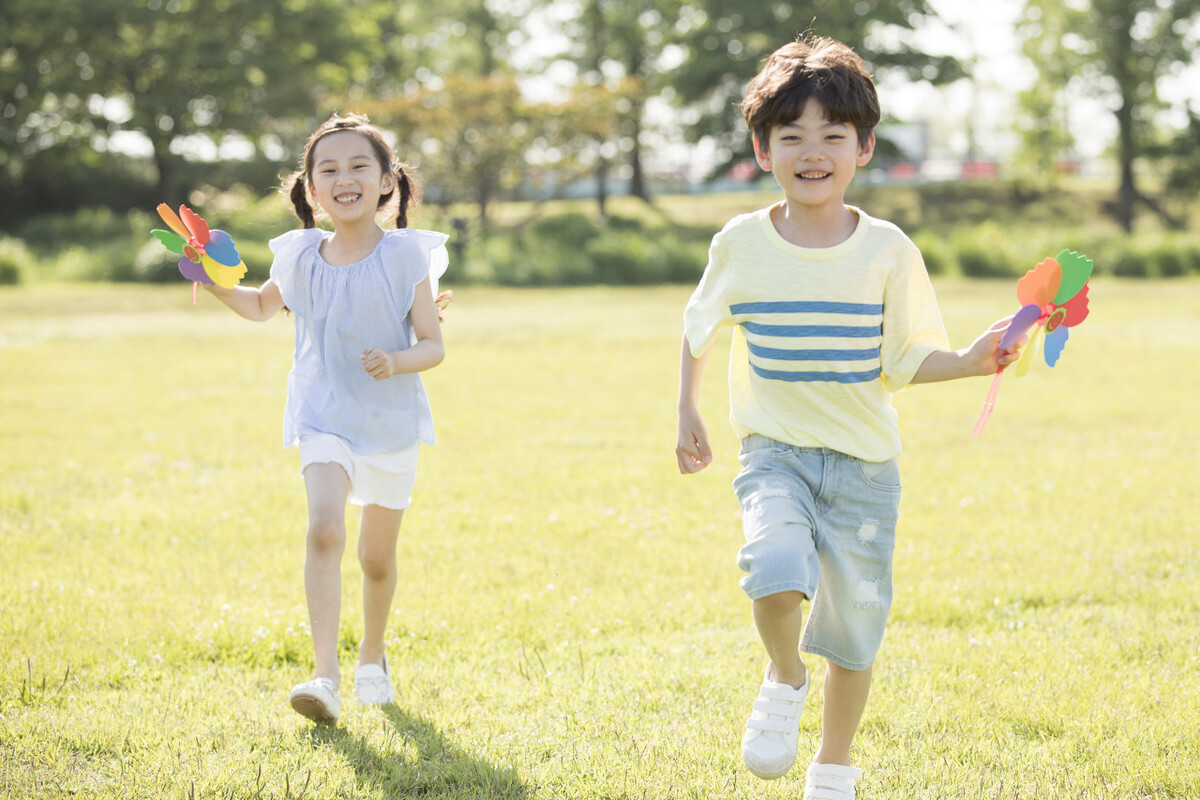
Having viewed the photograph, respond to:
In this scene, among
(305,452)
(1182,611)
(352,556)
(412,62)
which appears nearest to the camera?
(305,452)

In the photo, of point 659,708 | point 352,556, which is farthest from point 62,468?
point 659,708

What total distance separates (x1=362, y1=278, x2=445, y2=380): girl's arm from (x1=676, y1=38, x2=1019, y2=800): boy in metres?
0.94

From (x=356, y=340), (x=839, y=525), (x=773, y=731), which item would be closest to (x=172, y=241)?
(x=356, y=340)

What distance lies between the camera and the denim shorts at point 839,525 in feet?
10.6

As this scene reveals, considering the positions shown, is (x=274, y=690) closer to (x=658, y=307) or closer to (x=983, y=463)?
(x=983, y=463)

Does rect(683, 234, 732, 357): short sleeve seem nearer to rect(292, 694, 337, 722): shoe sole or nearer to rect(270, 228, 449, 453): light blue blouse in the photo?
rect(270, 228, 449, 453): light blue blouse

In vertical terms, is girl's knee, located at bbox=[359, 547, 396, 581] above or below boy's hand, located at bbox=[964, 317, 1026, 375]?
below

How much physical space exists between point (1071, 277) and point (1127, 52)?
3999cm

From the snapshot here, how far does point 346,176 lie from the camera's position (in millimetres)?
4031

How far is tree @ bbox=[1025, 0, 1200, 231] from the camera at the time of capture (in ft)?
125

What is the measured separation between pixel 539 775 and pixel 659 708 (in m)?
0.66

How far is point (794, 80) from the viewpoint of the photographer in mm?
3232

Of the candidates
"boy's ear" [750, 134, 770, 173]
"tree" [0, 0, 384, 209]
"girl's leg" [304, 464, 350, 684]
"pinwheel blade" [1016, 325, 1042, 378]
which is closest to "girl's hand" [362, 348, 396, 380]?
"girl's leg" [304, 464, 350, 684]

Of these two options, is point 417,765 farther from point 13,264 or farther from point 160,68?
point 160,68
